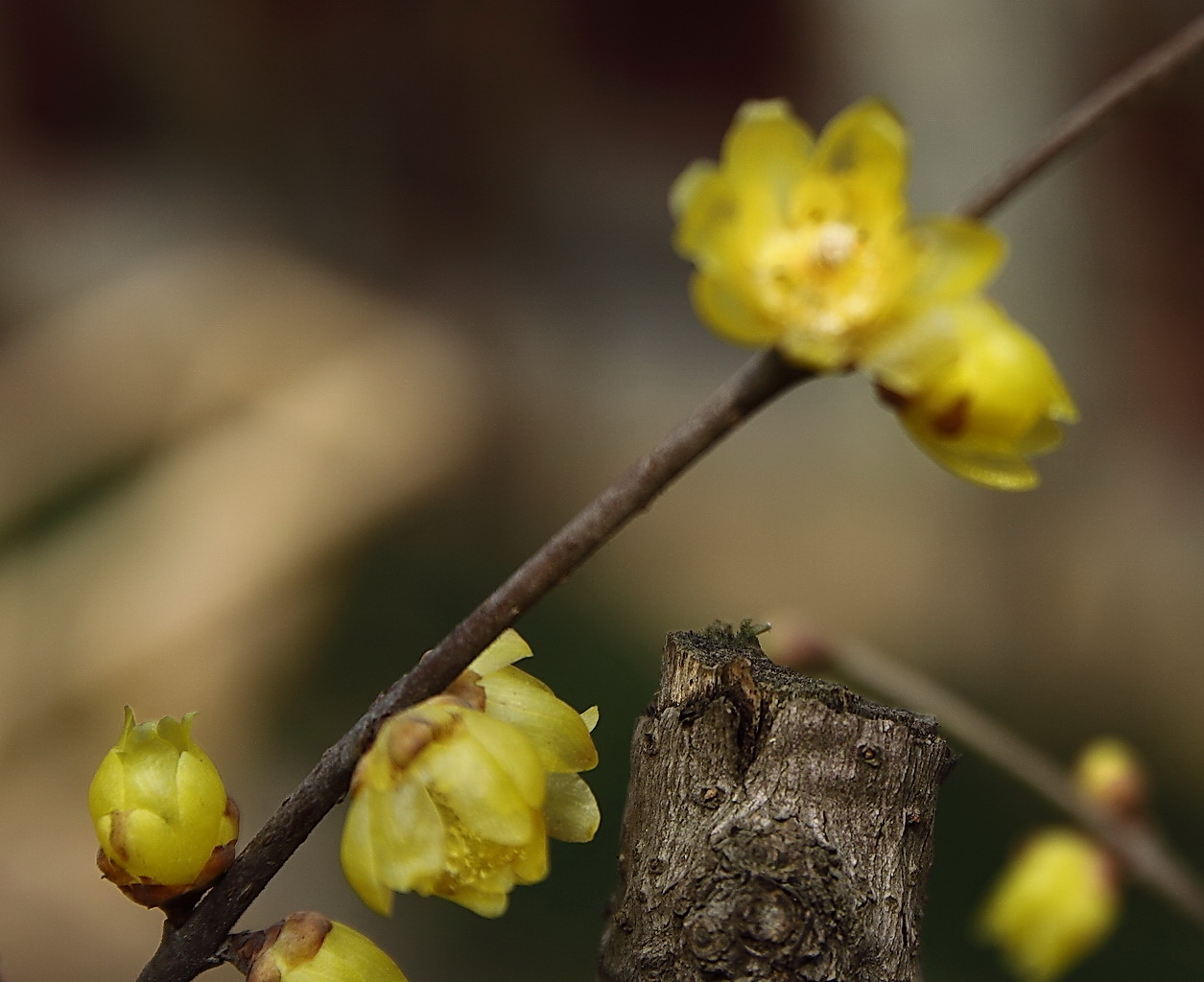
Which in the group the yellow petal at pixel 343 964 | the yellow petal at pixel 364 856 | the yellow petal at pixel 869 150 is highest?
the yellow petal at pixel 869 150

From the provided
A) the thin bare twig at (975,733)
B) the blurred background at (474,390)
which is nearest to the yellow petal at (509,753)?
the thin bare twig at (975,733)

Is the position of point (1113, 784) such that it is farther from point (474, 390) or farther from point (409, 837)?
point (474, 390)

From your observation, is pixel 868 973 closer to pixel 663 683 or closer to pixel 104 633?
pixel 663 683

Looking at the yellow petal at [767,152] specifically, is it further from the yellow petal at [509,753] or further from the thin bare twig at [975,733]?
the thin bare twig at [975,733]

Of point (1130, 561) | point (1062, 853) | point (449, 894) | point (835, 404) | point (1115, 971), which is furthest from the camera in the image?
point (835, 404)

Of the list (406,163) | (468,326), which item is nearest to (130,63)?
(406,163)

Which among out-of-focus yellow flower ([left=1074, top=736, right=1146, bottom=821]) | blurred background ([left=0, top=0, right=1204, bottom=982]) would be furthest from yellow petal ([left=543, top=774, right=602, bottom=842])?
blurred background ([left=0, top=0, right=1204, bottom=982])

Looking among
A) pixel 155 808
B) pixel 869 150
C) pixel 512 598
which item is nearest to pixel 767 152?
pixel 869 150

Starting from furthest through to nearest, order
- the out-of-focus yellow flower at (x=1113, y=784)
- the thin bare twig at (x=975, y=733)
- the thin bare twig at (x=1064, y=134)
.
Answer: the out-of-focus yellow flower at (x=1113, y=784) → the thin bare twig at (x=975, y=733) → the thin bare twig at (x=1064, y=134)
